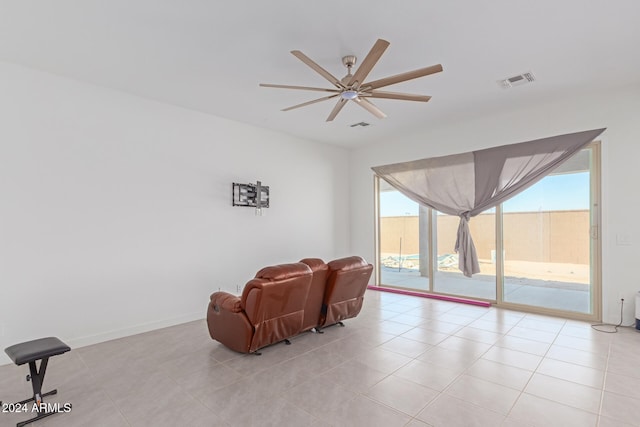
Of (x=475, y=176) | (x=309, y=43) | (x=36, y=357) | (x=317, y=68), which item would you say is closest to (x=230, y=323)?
(x=36, y=357)

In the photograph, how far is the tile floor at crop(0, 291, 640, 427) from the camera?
7.78ft

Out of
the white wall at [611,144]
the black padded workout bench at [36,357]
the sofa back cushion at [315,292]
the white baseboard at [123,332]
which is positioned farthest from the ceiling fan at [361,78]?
the white baseboard at [123,332]

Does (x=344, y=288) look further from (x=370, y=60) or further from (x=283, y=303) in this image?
(x=370, y=60)

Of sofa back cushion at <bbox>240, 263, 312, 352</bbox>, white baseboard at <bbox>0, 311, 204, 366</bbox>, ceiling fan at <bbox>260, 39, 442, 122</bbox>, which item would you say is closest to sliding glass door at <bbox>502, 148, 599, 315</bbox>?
ceiling fan at <bbox>260, 39, 442, 122</bbox>

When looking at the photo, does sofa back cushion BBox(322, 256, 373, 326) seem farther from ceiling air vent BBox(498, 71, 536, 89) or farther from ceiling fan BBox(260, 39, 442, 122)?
ceiling air vent BBox(498, 71, 536, 89)

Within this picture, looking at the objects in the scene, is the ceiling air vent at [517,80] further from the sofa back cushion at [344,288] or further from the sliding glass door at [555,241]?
the sofa back cushion at [344,288]

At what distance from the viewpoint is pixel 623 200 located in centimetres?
433

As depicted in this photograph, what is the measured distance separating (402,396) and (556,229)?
3.86 meters

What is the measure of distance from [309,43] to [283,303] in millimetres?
2528

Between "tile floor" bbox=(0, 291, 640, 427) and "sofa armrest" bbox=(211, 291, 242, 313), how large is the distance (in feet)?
1.64

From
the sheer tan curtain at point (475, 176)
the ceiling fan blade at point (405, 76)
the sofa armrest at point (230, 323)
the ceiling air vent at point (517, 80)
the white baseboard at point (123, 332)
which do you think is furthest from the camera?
the sheer tan curtain at point (475, 176)

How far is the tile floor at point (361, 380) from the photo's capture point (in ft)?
7.78

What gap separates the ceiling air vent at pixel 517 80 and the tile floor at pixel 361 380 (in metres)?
3.04

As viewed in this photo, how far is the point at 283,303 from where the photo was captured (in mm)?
3426
